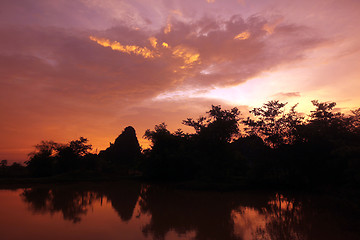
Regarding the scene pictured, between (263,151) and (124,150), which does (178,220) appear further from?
(124,150)

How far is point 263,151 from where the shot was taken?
27.1m

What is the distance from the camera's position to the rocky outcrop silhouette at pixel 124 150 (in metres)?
62.3

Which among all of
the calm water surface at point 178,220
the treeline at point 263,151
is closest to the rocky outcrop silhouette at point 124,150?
the treeline at point 263,151

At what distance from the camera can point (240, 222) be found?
11.6m

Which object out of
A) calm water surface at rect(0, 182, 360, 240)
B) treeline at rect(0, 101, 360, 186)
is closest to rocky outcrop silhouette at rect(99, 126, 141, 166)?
treeline at rect(0, 101, 360, 186)

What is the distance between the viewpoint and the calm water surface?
31.0 feet

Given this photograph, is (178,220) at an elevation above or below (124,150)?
below

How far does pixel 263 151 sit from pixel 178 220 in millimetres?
18487

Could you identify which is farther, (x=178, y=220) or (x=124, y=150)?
(x=124, y=150)

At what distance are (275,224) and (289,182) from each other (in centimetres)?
1585

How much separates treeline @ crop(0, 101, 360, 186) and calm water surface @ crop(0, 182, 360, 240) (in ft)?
16.0

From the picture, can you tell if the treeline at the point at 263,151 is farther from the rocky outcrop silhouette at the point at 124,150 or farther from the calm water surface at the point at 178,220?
the rocky outcrop silhouette at the point at 124,150

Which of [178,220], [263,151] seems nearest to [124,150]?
[263,151]

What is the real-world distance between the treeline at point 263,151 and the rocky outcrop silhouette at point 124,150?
74.8 feet
